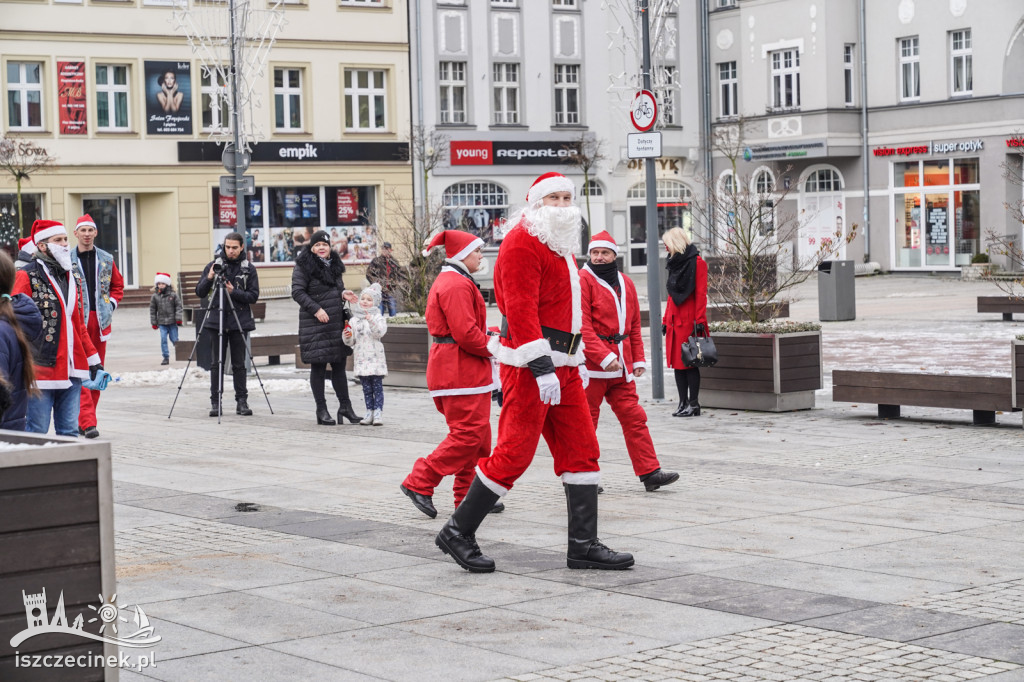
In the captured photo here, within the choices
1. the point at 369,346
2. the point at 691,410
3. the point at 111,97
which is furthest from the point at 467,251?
the point at 111,97

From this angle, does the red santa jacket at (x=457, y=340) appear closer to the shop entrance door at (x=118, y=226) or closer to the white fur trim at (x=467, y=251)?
the white fur trim at (x=467, y=251)

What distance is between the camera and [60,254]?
9.96 m

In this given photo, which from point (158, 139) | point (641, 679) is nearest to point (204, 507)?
point (641, 679)

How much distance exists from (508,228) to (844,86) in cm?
4005

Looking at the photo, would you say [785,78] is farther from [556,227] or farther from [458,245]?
[556,227]

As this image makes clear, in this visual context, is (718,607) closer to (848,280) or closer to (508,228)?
(508,228)

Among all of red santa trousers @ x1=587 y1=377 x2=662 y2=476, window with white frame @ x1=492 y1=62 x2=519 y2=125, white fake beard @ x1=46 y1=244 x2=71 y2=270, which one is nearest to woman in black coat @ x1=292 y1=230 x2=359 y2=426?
white fake beard @ x1=46 y1=244 x2=71 y2=270

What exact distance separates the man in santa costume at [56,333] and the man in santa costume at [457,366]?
2641 mm

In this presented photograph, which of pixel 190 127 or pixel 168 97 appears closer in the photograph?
pixel 168 97

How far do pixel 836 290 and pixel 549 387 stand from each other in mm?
19637

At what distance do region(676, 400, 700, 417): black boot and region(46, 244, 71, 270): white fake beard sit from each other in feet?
19.3

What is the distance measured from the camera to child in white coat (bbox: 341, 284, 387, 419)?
13.2 metres

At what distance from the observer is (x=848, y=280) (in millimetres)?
25516

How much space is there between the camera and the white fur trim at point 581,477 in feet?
23.0
